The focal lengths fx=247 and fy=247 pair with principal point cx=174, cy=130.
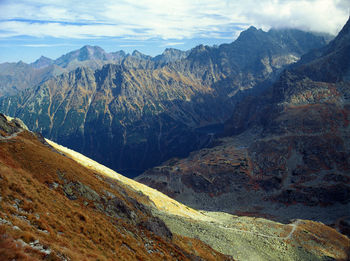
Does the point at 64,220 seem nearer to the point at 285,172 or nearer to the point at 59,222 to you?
the point at 59,222

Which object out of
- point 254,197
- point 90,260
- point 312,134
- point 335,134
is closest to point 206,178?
point 254,197

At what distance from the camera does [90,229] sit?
28.3 meters

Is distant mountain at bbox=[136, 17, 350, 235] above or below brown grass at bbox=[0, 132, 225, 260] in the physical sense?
below

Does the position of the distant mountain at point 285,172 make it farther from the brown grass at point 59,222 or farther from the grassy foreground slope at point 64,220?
the brown grass at point 59,222

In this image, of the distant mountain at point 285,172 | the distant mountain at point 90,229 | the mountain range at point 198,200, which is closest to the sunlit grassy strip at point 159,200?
the mountain range at point 198,200

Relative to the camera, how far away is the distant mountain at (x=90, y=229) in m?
20.9

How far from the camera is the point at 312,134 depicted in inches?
6654

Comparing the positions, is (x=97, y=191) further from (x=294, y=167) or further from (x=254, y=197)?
(x=294, y=167)

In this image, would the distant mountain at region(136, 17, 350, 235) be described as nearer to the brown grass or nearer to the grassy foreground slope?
the grassy foreground slope

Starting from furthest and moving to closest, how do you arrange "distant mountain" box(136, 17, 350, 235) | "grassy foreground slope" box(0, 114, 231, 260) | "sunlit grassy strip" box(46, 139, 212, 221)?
"distant mountain" box(136, 17, 350, 235)
"sunlit grassy strip" box(46, 139, 212, 221)
"grassy foreground slope" box(0, 114, 231, 260)

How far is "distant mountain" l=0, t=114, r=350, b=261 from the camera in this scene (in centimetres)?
2091

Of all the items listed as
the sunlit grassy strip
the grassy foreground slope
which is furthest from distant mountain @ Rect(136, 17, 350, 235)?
the grassy foreground slope

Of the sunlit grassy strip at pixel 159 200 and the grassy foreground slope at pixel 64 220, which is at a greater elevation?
the grassy foreground slope at pixel 64 220

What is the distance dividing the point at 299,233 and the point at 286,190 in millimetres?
77749
